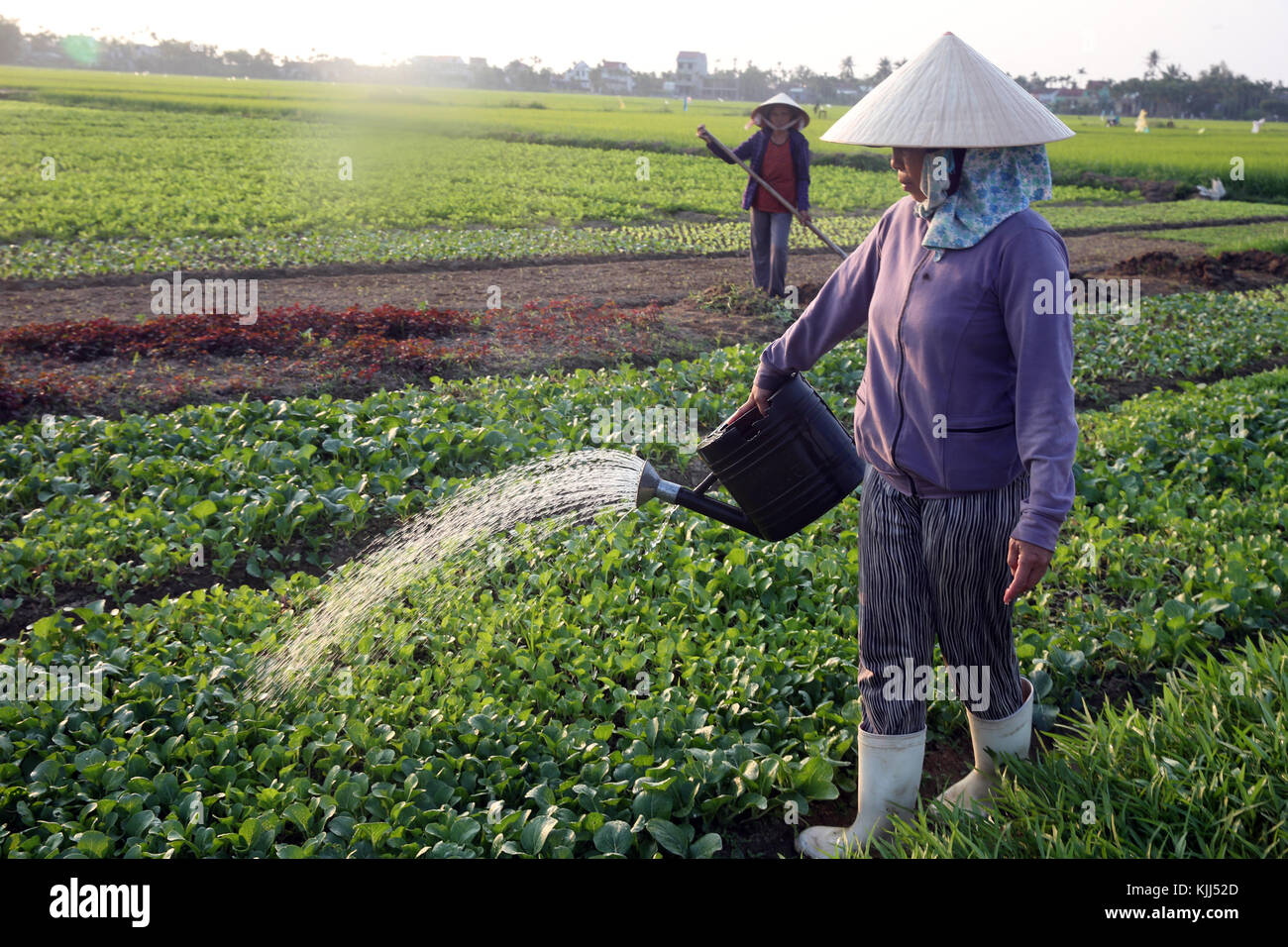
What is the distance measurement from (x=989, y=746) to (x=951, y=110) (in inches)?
72.4

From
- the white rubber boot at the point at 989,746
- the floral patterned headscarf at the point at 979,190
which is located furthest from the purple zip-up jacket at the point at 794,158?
the white rubber boot at the point at 989,746

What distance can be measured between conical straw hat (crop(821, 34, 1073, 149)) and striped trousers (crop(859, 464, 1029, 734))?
90cm

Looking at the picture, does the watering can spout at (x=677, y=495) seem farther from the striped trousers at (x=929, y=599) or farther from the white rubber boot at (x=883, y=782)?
the white rubber boot at (x=883, y=782)

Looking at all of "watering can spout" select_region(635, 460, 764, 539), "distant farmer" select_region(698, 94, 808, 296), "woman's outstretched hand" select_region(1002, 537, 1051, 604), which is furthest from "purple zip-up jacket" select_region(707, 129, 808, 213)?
"woman's outstretched hand" select_region(1002, 537, 1051, 604)

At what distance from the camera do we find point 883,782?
9.12 ft

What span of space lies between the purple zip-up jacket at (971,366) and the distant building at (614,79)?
111 m

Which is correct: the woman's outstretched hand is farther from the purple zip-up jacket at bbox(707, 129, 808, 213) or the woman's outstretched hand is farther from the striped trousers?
the purple zip-up jacket at bbox(707, 129, 808, 213)

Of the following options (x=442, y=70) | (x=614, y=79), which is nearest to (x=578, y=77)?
(x=614, y=79)
